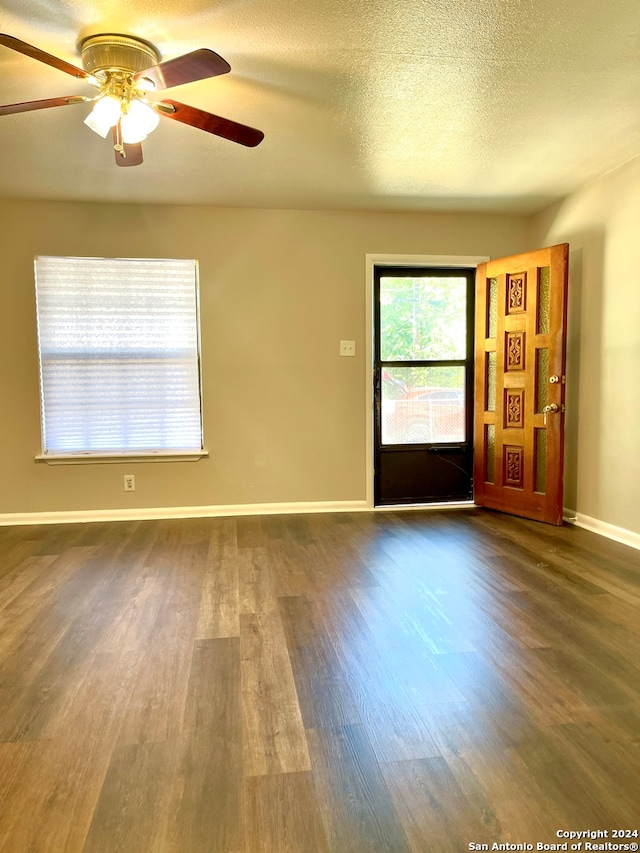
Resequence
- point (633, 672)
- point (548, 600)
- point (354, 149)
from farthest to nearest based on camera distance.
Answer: point (354, 149), point (548, 600), point (633, 672)

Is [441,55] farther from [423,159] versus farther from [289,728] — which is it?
Answer: [289,728]

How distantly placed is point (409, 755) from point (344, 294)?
3.31 meters

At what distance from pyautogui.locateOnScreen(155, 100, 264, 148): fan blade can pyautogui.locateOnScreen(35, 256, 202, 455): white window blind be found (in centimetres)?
187

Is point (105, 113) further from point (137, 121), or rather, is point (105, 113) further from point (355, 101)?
point (355, 101)

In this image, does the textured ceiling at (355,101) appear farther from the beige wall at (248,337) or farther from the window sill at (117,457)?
the window sill at (117,457)

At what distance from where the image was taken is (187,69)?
5.63 feet

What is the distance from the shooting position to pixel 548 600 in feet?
7.81

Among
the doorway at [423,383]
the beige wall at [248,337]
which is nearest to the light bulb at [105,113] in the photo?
the beige wall at [248,337]

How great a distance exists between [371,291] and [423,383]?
0.90 metres

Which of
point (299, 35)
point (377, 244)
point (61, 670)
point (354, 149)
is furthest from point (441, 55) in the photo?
point (61, 670)

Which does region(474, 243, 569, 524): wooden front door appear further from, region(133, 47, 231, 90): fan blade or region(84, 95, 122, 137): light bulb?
region(84, 95, 122, 137): light bulb

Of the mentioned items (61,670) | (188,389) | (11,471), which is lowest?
(61,670)

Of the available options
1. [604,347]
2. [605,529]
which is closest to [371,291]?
[604,347]

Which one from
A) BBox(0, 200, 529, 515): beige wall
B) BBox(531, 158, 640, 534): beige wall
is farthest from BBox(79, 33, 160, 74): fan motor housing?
BBox(531, 158, 640, 534): beige wall
